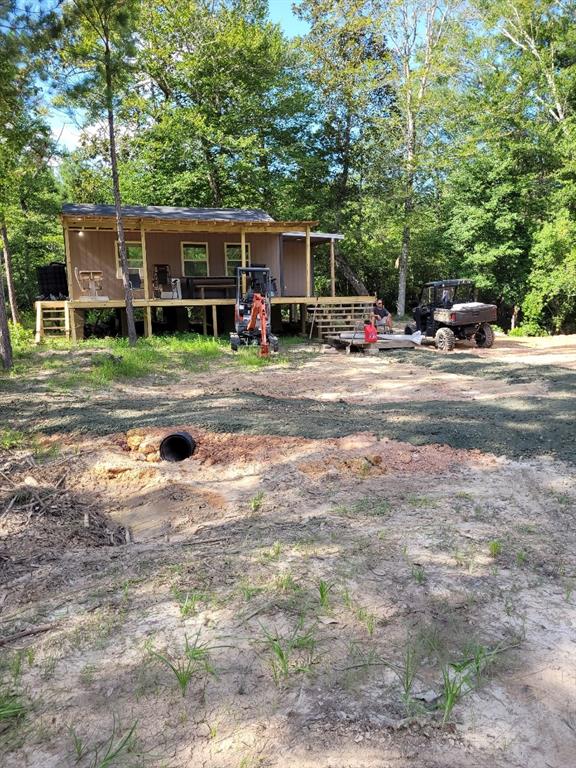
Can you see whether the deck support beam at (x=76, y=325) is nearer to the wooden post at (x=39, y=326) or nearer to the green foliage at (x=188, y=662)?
the wooden post at (x=39, y=326)

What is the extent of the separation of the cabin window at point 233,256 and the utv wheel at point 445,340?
7103mm

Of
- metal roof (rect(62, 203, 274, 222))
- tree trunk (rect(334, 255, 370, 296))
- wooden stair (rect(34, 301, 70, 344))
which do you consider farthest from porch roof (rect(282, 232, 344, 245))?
wooden stair (rect(34, 301, 70, 344))

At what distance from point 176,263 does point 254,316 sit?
5.74 metres

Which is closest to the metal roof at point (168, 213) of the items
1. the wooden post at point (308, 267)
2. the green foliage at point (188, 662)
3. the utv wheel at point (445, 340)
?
the wooden post at point (308, 267)

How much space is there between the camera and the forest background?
75.4 feet

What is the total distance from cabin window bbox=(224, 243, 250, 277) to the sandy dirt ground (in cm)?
1327

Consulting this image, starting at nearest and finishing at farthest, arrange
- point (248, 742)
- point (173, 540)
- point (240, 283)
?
point (248, 742) → point (173, 540) → point (240, 283)

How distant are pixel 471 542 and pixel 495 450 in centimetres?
225

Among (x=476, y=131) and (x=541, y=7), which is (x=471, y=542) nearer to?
(x=476, y=131)

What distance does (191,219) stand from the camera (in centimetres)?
1645

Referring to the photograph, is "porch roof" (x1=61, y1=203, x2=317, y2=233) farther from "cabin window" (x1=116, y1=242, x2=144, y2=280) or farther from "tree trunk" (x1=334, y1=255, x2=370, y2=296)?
"tree trunk" (x1=334, y1=255, x2=370, y2=296)

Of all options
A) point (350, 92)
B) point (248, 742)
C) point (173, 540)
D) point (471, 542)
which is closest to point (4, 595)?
point (173, 540)

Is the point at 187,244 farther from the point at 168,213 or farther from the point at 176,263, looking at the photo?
the point at 168,213

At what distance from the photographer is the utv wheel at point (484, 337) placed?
16.5m
